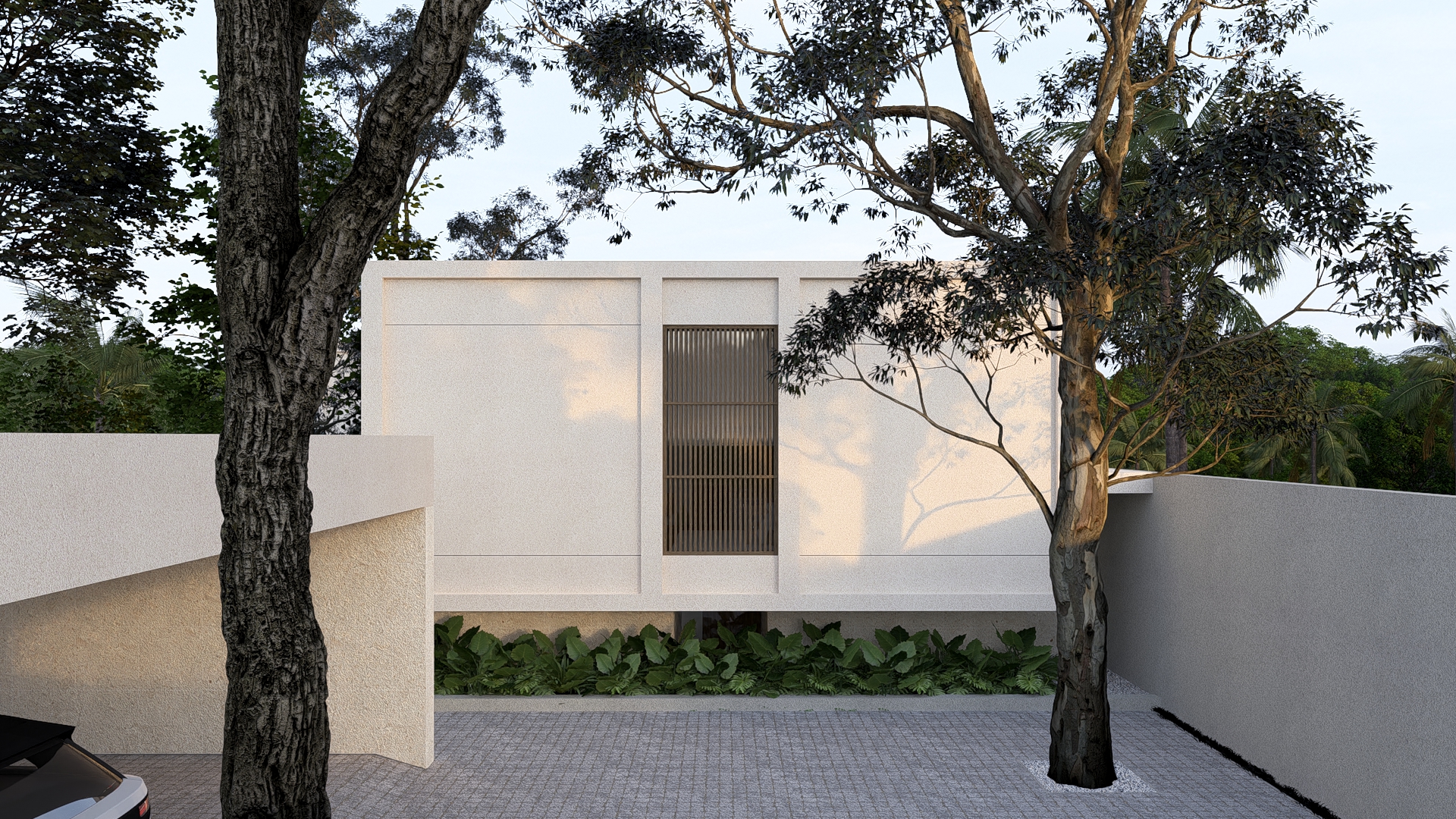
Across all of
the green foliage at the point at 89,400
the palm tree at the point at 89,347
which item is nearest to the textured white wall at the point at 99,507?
the green foliage at the point at 89,400

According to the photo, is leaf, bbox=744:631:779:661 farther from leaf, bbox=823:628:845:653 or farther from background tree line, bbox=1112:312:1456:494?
background tree line, bbox=1112:312:1456:494

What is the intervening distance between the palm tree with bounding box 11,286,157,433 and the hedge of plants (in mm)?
8153

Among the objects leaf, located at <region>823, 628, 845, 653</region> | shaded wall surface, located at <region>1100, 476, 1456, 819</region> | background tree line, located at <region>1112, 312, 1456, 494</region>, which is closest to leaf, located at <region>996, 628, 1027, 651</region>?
shaded wall surface, located at <region>1100, 476, 1456, 819</region>

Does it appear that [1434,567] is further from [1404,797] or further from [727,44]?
[727,44]

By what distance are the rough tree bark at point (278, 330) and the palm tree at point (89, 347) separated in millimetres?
11887

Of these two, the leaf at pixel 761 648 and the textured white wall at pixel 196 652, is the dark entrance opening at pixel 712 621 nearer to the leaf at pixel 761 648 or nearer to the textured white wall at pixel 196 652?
the leaf at pixel 761 648

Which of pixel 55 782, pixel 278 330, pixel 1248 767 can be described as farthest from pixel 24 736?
pixel 1248 767

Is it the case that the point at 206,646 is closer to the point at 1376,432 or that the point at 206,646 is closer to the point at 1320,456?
the point at 1320,456

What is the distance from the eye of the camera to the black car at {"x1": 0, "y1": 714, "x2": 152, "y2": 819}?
348 centimetres

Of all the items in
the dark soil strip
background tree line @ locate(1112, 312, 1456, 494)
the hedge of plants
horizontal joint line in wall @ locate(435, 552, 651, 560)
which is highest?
background tree line @ locate(1112, 312, 1456, 494)

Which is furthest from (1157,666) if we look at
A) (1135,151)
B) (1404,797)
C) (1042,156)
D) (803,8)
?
(1135,151)

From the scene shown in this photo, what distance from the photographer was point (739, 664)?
9.91m

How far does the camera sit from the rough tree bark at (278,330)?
412 cm

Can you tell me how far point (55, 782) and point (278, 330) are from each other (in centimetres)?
189
